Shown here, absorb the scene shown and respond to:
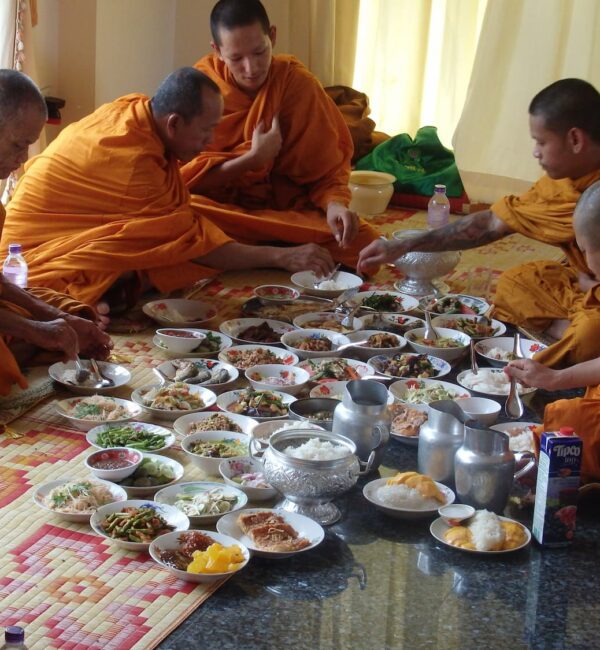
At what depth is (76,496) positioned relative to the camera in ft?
10.2

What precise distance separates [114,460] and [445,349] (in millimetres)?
1637

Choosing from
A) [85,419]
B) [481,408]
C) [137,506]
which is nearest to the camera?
[137,506]

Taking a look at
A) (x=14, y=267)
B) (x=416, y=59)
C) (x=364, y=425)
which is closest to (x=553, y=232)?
(x=364, y=425)

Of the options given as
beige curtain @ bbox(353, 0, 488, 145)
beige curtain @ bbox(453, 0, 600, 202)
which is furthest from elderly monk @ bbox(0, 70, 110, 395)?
beige curtain @ bbox(353, 0, 488, 145)

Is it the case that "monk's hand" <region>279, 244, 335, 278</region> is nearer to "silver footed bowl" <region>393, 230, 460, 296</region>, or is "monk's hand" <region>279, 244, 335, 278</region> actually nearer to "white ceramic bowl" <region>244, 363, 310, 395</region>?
"silver footed bowl" <region>393, 230, 460, 296</region>

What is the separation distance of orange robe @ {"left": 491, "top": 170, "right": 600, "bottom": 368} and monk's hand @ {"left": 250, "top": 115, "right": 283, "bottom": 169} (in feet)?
4.72

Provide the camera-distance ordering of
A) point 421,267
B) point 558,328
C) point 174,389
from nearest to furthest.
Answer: point 174,389, point 558,328, point 421,267

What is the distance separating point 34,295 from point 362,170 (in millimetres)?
4167

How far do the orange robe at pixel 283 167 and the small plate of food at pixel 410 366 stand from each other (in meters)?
1.47

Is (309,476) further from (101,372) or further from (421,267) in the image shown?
(421,267)

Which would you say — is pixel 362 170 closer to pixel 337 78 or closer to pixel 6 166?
pixel 337 78

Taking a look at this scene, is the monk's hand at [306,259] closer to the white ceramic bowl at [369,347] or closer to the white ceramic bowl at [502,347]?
the white ceramic bowl at [369,347]

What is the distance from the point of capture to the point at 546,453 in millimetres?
2926

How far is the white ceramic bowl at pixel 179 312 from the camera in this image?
4754 millimetres
